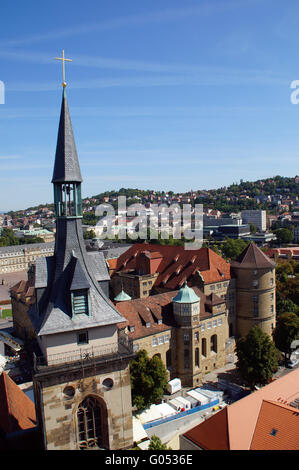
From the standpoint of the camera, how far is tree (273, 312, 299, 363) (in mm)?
57188

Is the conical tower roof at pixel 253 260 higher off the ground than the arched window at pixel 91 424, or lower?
higher

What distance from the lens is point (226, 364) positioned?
191 feet

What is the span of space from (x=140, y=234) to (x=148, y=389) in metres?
141

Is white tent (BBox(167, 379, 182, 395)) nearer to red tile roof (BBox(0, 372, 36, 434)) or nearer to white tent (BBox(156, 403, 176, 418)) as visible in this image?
white tent (BBox(156, 403, 176, 418))

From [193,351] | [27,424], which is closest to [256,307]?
[193,351]

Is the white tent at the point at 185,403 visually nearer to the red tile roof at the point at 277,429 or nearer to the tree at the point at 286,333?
the red tile roof at the point at 277,429

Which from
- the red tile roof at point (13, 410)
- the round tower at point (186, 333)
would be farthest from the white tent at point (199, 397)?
the red tile roof at point (13, 410)

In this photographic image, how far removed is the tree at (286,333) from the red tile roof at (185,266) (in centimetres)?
1095

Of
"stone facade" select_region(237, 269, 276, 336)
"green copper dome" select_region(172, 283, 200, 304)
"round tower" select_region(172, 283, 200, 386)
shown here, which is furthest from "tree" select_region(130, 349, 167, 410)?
"stone facade" select_region(237, 269, 276, 336)

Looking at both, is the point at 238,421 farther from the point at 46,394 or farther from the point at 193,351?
the point at 193,351

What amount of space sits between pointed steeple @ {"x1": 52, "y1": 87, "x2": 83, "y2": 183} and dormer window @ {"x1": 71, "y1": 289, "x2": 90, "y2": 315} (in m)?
6.26

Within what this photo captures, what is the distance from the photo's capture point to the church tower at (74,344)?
1962 cm

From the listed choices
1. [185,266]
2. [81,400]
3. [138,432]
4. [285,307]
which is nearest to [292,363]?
[285,307]

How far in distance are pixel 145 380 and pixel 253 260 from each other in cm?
2990
